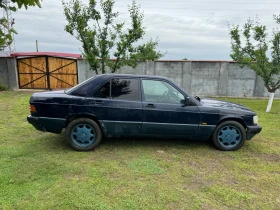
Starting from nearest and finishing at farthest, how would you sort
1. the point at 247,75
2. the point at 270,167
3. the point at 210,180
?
1. the point at 210,180
2. the point at 270,167
3. the point at 247,75

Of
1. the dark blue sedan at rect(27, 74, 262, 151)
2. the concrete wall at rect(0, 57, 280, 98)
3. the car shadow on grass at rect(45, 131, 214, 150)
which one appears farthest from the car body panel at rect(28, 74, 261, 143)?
the concrete wall at rect(0, 57, 280, 98)

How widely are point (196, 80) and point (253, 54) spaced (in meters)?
4.83

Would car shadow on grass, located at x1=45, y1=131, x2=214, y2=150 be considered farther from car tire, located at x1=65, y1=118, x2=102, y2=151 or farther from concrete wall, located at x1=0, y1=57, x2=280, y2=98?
concrete wall, located at x1=0, y1=57, x2=280, y2=98

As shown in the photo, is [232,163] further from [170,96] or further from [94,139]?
[94,139]

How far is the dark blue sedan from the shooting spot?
4453 mm

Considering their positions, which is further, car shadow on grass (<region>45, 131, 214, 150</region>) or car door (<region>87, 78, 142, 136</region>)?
car shadow on grass (<region>45, 131, 214, 150</region>)

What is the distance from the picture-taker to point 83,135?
179 inches

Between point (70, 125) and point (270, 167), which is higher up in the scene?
point (70, 125)

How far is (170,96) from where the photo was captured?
4641 millimetres

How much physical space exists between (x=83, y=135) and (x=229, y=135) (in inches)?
119

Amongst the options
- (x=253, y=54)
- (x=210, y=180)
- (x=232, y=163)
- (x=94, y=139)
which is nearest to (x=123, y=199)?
(x=210, y=180)

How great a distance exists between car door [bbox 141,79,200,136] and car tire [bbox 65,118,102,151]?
0.98 meters

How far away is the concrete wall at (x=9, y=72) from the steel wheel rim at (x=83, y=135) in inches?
480

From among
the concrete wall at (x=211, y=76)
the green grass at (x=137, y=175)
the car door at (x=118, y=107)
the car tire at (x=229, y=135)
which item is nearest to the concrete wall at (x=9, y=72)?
the concrete wall at (x=211, y=76)
